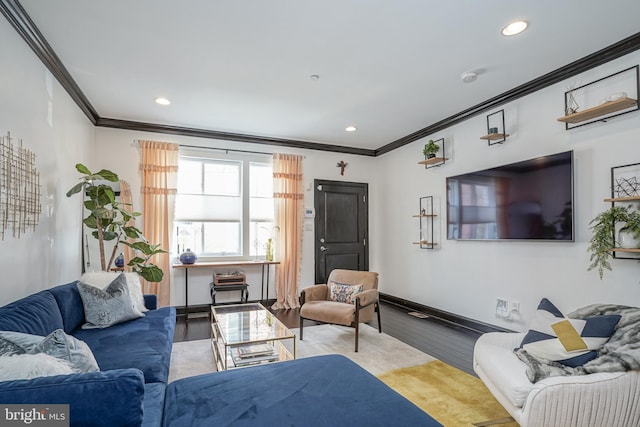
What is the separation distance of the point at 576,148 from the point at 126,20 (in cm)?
403

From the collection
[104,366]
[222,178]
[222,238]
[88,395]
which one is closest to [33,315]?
[104,366]

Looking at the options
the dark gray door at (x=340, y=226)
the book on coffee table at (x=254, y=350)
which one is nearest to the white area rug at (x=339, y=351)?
the book on coffee table at (x=254, y=350)

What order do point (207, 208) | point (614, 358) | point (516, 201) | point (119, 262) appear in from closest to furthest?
point (614, 358) < point (516, 201) < point (119, 262) < point (207, 208)

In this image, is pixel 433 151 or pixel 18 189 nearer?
pixel 18 189

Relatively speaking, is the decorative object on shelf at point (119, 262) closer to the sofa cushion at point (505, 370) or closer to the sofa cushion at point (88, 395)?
the sofa cushion at point (88, 395)

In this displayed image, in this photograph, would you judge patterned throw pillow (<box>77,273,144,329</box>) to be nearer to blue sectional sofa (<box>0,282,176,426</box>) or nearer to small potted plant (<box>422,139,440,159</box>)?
blue sectional sofa (<box>0,282,176,426</box>)

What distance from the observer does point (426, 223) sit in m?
5.11

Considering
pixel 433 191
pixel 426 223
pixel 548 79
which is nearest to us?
pixel 548 79

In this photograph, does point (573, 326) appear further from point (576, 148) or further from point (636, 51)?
point (636, 51)

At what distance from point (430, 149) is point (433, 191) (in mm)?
648

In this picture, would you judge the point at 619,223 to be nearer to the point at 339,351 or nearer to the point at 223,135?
the point at 339,351

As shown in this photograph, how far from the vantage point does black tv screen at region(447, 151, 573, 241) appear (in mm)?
3189

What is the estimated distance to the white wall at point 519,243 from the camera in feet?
9.48

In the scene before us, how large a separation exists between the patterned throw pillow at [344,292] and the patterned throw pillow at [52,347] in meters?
2.92
